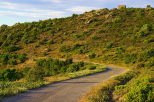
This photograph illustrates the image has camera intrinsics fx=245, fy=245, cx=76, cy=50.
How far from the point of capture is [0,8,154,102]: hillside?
39.6m

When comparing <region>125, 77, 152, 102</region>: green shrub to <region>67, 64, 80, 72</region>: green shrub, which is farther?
<region>67, 64, 80, 72</region>: green shrub

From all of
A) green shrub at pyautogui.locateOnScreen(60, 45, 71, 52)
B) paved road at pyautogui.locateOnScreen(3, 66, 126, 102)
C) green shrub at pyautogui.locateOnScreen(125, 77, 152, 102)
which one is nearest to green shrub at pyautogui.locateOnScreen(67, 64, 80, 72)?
paved road at pyautogui.locateOnScreen(3, 66, 126, 102)

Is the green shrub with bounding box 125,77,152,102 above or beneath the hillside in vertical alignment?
beneath

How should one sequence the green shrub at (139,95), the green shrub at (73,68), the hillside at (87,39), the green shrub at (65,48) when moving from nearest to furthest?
1. the green shrub at (139,95)
2. the green shrub at (73,68)
3. the hillside at (87,39)
4. the green shrub at (65,48)

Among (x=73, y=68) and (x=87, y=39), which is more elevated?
(x=87, y=39)

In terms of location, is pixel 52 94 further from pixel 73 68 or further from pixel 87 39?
pixel 87 39

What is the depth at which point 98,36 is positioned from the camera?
173 ft

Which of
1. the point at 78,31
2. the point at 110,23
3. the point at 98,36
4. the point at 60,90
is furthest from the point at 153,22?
the point at 60,90

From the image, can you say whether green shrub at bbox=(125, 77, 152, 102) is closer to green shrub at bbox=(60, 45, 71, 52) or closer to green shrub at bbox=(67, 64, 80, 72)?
green shrub at bbox=(67, 64, 80, 72)

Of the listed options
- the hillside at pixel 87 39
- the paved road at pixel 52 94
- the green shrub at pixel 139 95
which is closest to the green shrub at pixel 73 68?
the hillside at pixel 87 39

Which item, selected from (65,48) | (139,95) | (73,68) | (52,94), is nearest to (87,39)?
(65,48)

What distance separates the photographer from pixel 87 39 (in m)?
52.1

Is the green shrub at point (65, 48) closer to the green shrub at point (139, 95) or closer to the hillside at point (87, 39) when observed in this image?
the hillside at point (87, 39)

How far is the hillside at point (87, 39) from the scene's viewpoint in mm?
39625
